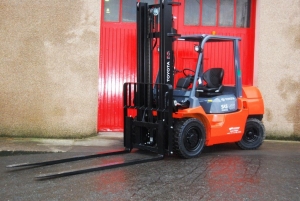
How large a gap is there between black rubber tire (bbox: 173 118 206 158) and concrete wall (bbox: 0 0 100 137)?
9.89ft

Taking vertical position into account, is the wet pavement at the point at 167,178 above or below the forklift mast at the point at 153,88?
below

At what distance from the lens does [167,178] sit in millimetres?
6559

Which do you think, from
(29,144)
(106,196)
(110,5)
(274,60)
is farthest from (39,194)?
(274,60)

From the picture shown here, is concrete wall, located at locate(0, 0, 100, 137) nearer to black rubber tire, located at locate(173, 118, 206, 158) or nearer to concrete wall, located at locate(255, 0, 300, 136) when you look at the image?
black rubber tire, located at locate(173, 118, 206, 158)

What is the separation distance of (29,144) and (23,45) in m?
2.24

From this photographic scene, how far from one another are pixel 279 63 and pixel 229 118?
2.87 metres

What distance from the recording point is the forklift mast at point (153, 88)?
25.3ft

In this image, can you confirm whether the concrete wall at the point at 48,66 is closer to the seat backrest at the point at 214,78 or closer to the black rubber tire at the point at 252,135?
the seat backrest at the point at 214,78

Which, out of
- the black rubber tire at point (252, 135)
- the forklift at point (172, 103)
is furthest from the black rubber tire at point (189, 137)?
the black rubber tire at point (252, 135)

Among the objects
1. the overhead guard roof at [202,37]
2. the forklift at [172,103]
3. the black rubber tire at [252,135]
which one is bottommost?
the black rubber tire at [252,135]

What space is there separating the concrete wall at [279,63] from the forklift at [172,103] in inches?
68.0

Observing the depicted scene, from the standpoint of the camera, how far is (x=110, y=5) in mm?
10570

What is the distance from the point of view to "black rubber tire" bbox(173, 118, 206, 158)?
771 centimetres

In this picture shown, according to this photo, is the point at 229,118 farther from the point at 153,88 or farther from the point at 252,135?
the point at 153,88
